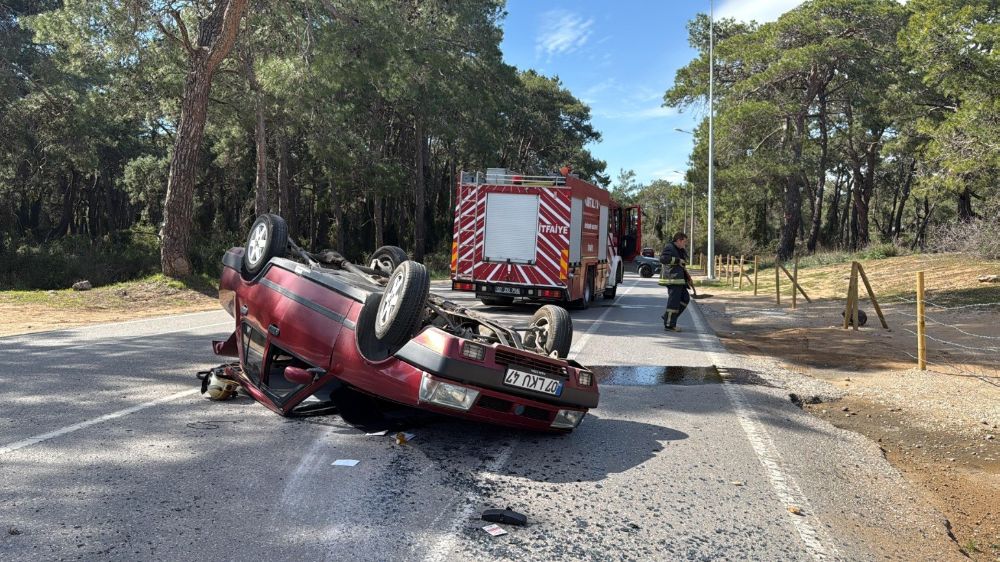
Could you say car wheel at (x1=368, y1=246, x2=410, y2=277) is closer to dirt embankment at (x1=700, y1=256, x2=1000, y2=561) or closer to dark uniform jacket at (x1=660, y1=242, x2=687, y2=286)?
dirt embankment at (x1=700, y1=256, x2=1000, y2=561)

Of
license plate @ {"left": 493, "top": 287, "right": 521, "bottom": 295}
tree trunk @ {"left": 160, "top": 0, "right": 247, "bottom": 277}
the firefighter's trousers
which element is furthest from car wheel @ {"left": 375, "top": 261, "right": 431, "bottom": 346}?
tree trunk @ {"left": 160, "top": 0, "right": 247, "bottom": 277}

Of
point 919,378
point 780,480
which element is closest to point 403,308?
point 780,480

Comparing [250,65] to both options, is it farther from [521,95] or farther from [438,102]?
[521,95]

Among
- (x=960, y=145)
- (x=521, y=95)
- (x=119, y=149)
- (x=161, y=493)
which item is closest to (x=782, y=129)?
(x=521, y=95)

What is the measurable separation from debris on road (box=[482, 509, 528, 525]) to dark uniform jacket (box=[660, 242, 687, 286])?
28.6 feet

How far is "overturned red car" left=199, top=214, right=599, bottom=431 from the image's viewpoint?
4.35m

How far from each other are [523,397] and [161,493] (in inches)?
85.8

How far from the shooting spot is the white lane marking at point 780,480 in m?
3.47

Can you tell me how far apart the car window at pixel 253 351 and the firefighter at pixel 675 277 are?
25.7ft

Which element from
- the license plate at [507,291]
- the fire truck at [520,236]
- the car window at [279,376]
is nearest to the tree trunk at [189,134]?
the fire truck at [520,236]

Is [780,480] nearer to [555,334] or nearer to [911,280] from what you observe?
[555,334]

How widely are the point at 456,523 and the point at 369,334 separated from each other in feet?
5.19

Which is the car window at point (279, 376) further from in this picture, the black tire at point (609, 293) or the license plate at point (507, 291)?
the black tire at point (609, 293)

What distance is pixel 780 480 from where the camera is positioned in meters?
4.43
